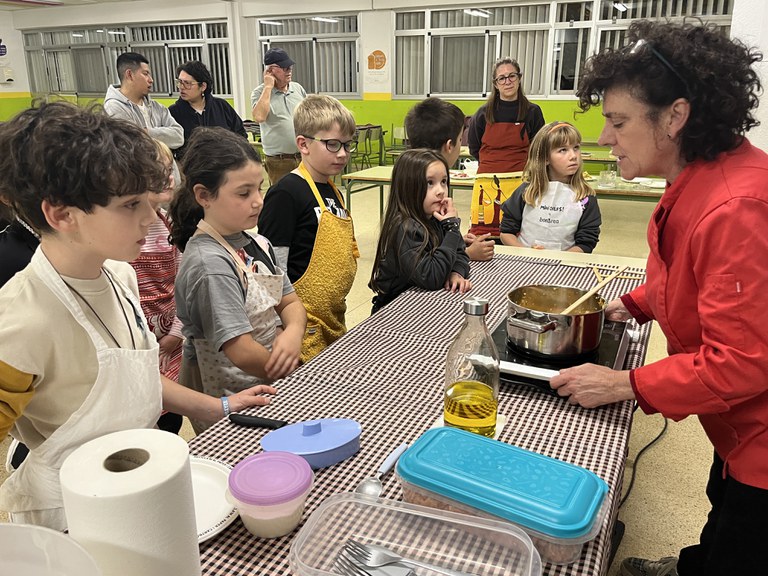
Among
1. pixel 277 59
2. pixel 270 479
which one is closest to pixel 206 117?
pixel 277 59

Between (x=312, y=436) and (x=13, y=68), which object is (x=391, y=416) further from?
(x=13, y=68)

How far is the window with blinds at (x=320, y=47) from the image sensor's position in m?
9.81

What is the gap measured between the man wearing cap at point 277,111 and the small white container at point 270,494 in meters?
4.52

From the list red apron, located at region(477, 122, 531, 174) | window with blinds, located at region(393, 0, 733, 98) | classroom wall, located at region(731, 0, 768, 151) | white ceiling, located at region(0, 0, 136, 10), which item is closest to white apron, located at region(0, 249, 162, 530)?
classroom wall, located at region(731, 0, 768, 151)

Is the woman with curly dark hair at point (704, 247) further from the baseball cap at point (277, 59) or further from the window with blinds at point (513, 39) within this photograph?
the window with blinds at point (513, 39)

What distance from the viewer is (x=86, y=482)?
0.54 m

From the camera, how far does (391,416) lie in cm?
121

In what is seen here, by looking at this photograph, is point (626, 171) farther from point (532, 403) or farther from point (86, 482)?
point (86, 482)

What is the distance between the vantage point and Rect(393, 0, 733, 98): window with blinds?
26.2 feet

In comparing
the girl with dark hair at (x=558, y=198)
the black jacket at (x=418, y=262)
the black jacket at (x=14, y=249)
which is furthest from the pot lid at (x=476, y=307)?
the girl with dark hair at (x=558, y=198)

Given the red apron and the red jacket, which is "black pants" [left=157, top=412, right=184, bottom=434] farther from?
the red apron

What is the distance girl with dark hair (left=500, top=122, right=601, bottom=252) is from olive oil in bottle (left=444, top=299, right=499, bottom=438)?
5.54ft

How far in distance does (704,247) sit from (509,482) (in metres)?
0.57

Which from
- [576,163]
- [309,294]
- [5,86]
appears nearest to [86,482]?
[309,294]
